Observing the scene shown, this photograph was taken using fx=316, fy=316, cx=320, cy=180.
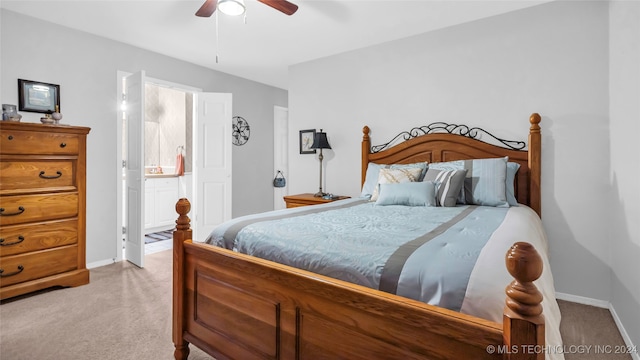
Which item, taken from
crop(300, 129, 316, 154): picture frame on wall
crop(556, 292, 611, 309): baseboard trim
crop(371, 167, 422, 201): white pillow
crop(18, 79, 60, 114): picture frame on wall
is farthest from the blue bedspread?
crop(18, 79, 60, 114): picture frame on wall

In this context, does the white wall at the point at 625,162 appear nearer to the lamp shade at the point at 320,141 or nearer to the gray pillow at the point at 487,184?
the gray pillow at the point at 487,184

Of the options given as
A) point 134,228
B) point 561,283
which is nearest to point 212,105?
point 134,228

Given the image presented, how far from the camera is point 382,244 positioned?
4.12 ft

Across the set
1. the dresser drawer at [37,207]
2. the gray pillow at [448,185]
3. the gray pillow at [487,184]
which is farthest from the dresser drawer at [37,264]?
the gray pillow at [487,184]

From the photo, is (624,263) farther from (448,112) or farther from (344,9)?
(344,9)

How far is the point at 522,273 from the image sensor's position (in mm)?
720

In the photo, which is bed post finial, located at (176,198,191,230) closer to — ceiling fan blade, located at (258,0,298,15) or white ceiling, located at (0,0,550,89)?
ceiling fan blade, located at (258,0,298,15)

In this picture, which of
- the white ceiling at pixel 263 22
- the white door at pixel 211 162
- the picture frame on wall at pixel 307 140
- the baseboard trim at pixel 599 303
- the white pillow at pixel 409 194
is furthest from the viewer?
the white door at pixel 211 162

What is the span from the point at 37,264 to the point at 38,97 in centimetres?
160

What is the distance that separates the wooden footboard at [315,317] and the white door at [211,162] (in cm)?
290

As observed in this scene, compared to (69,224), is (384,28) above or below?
above

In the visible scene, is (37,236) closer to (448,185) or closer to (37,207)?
(37,207)

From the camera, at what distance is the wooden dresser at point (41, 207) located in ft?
8.27

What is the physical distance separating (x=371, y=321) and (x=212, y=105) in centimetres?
420
